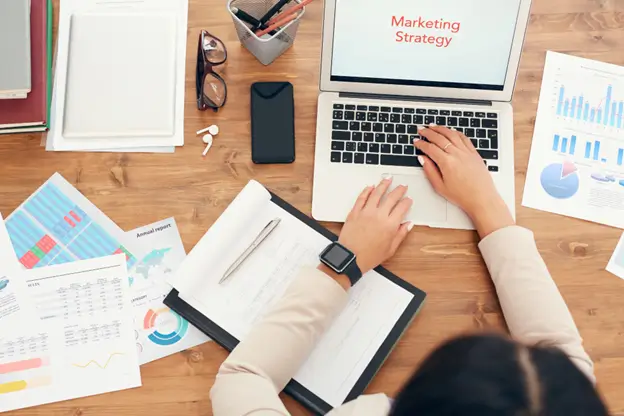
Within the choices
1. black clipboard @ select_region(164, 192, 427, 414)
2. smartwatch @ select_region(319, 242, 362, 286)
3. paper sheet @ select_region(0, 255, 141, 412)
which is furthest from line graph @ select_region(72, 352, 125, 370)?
smartwatch @ select_region(319, 242, 362, 286)

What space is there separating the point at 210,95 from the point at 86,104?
21 cm

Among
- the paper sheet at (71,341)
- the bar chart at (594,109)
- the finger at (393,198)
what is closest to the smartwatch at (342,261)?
the finger at (393,198)

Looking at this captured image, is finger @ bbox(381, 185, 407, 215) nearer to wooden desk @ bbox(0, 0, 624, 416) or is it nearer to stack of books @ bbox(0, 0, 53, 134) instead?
wooden desk @ bbox(0, 0, 624, 416)

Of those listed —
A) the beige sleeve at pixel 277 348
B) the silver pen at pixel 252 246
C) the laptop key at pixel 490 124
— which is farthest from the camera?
the laptop key at pixel 490 124

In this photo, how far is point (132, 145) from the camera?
3.64 feet

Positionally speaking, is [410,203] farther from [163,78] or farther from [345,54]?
[163,78]

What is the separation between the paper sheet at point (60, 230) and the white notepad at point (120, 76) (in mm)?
119

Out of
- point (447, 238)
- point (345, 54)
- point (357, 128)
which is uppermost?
point (345, 54)

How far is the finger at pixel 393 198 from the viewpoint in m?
1.05

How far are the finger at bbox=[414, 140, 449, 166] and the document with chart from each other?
6.1 inches

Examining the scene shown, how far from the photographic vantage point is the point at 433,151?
1.08 m

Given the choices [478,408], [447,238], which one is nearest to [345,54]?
[447,238]

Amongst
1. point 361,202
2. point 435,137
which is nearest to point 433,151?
point 435,137

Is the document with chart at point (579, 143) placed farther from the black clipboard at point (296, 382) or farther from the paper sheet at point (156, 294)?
the paper sheet at point (156, 294)
